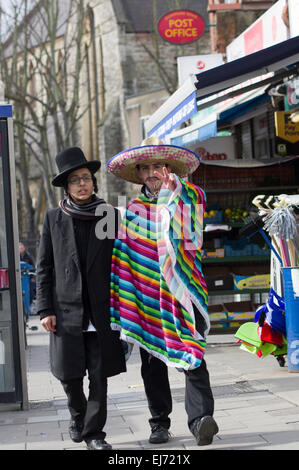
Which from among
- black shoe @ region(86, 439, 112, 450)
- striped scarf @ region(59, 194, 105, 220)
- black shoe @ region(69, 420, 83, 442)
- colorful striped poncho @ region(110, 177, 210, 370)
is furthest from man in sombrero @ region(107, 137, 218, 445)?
black shoe @ region(69, 420, 83, 442)

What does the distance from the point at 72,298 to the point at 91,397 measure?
0.63m

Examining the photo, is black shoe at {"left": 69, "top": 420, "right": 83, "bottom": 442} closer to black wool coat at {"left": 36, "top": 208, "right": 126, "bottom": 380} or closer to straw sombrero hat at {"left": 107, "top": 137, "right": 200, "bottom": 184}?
black wool coat at {"left": 36, "top": 208, "right": 126, "bottom": 380}

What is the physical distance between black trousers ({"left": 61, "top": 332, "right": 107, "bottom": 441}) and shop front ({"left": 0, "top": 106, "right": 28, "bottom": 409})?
1.69m

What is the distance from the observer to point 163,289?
4.95 metres

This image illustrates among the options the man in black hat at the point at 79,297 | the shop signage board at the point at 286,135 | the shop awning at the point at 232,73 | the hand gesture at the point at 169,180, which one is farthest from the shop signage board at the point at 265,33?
the man in black hat at the point at 79,297

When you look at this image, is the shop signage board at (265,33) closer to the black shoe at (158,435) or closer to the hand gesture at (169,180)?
the hand gesture at (169,180)

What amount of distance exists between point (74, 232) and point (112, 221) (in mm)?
254

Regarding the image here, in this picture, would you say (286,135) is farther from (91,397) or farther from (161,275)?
(91,397)

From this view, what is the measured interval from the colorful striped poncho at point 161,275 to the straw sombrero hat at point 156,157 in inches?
10.7

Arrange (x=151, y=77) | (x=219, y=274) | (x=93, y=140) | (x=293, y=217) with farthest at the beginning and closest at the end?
(x=93, y=140), (x=151, y=77), (x=219, y=274), (x=293, y=217)

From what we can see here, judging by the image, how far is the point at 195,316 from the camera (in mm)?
5000

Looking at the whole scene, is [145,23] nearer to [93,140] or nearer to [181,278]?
[93,140]

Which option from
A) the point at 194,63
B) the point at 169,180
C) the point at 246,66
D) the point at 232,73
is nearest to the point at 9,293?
the point at 169,180
